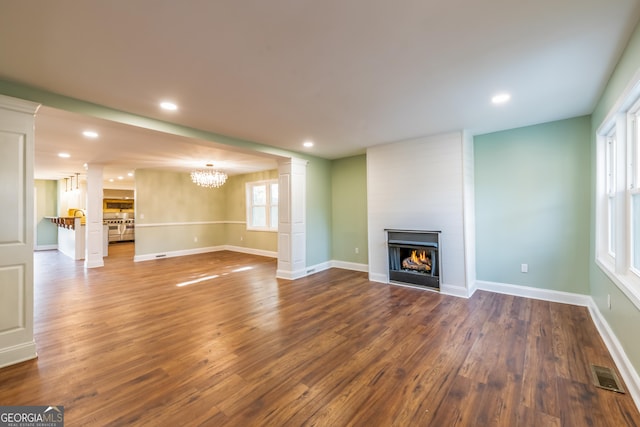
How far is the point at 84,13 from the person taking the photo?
1567 millimetres

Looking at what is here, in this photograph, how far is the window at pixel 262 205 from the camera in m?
7.61

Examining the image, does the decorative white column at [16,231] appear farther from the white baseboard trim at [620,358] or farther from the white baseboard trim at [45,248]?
the white baseboard trim at [45,248]

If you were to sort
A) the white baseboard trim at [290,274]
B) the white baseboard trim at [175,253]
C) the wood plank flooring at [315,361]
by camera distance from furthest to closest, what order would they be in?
1. the white baseboard trim at [175,253]
2. the white baseboard trim at [290,274]
3. the wood plank flooring at [315,361]

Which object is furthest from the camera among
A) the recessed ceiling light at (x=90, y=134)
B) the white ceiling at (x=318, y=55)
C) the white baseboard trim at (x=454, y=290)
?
the white baseboard trim at (x=454, y=290)

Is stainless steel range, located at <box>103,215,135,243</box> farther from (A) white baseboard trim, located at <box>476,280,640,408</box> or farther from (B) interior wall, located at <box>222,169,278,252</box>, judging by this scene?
(A) white baseboard trim, located at <box>476,280,640,408</box>

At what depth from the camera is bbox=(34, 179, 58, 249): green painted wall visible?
9.10 m

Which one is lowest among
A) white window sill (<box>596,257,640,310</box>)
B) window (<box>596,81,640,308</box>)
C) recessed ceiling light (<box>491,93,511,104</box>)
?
white window sill (<box>596,257,640,310</box>)

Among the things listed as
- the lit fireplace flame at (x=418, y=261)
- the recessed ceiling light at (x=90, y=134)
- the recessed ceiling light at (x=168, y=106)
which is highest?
the recessed ceiling light at (x=90, y=134)

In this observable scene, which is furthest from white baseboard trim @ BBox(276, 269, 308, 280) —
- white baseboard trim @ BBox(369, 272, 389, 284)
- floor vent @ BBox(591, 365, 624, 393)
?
floor vent @ BBox(591, 365, 624, 393)

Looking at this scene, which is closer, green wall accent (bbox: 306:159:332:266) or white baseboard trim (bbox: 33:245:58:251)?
green wall accent (bbox: 306:159:332:266)

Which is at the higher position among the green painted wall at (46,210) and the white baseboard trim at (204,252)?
the green painted wall at (46,210)

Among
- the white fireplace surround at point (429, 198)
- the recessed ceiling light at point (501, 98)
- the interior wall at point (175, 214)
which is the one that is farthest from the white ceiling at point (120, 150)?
the recessed ceiling light at point (501, 98)

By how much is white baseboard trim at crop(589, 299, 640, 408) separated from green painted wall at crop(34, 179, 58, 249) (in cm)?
1351

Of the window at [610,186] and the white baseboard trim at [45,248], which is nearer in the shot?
the window at [610,186]
